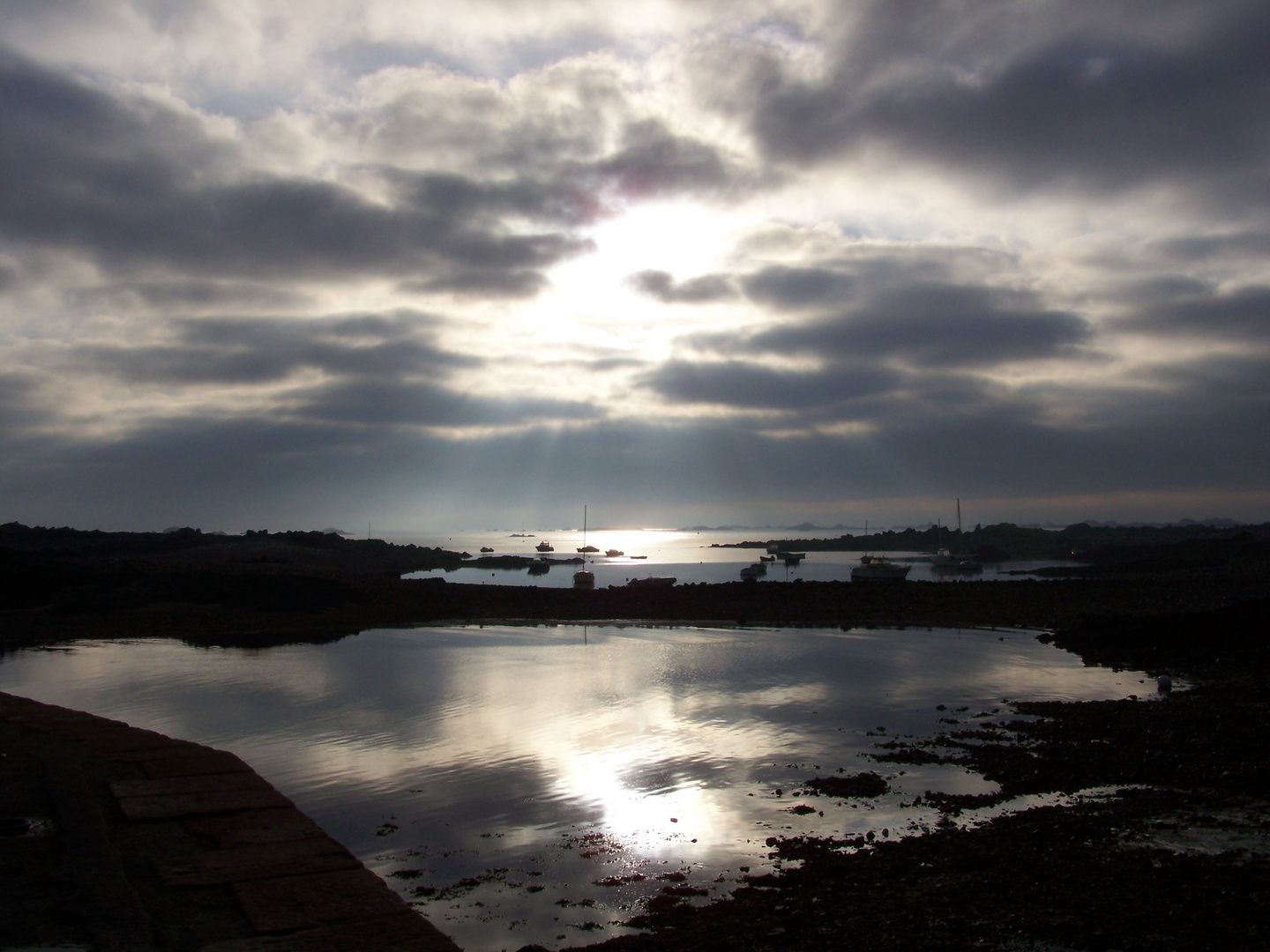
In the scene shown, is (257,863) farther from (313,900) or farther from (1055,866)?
(1055,866)

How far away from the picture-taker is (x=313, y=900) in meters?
7.45

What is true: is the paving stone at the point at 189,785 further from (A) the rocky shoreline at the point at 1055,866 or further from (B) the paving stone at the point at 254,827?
(A) the rocky shoreline at the point at 1055,866

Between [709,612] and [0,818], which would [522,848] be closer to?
[0,818]

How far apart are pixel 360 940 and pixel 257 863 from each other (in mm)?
2139

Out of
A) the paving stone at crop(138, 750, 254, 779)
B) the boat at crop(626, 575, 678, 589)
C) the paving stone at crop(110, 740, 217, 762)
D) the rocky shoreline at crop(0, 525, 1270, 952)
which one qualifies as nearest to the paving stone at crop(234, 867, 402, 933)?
the rocky shoreline at crop(0, 525, 1270, 952)

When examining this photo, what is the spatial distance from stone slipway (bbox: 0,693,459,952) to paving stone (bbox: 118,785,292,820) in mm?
19

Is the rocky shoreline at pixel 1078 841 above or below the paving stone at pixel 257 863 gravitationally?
below

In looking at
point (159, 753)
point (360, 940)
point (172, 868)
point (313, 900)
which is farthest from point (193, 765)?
point (360, 940)

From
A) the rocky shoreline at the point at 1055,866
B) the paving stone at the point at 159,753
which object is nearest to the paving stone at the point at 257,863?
the rocky shoreline at the point at 1055,866

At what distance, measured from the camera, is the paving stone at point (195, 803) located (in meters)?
9.48

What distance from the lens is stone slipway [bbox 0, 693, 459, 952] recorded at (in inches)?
262

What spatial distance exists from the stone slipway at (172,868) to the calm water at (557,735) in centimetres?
157

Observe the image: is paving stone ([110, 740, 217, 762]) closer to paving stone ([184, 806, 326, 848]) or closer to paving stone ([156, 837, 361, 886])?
paving stone ([184, 806, 326, 848])

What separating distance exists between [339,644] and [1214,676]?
3252 centimetres
